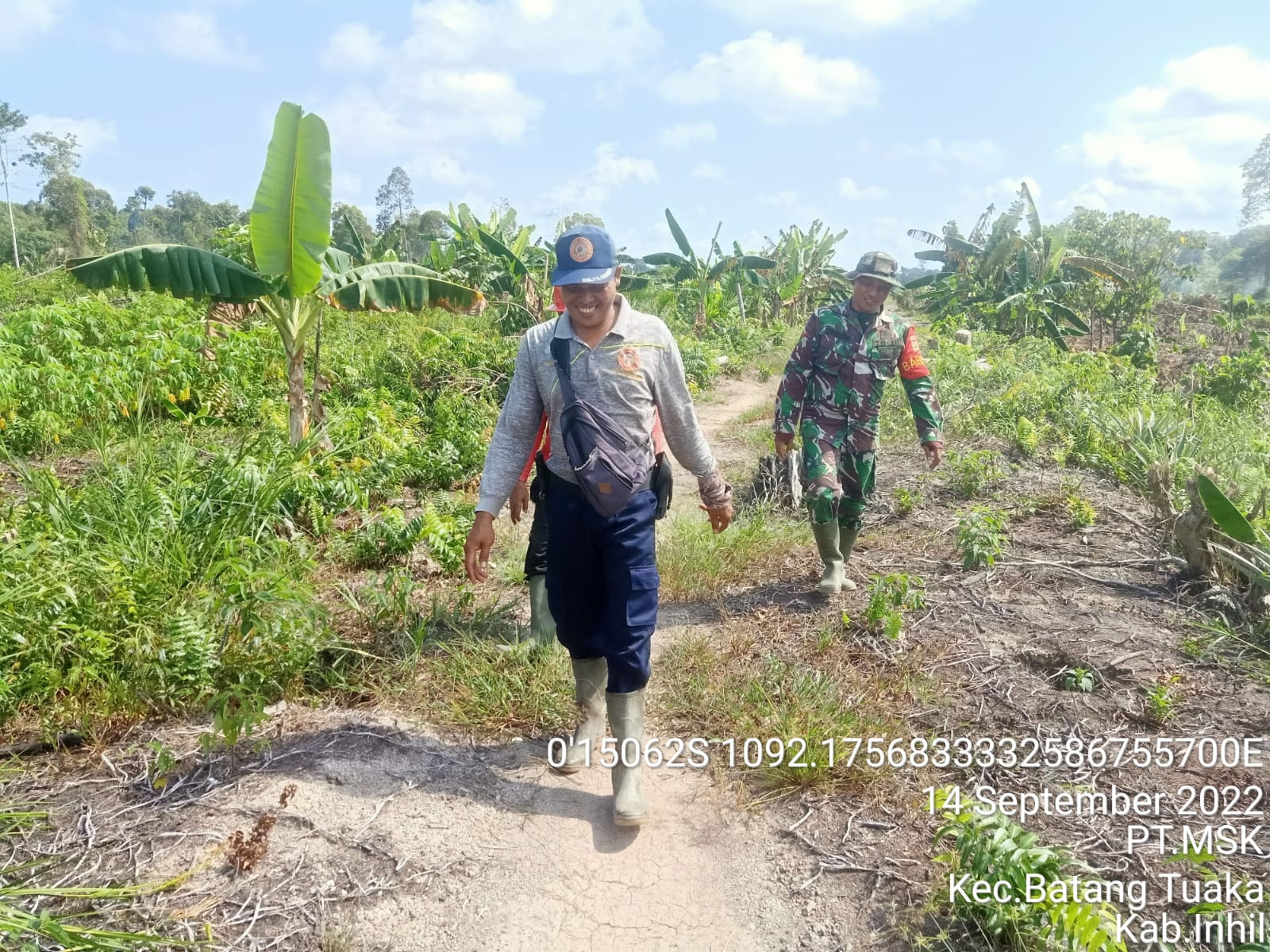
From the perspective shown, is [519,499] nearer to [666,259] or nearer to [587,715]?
[587,715]

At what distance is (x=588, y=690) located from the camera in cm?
307

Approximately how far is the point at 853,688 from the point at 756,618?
2.84 feet

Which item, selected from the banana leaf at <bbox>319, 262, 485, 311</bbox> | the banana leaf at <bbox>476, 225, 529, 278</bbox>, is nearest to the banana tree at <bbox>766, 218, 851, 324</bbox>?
the banana leaf at <bbox>476, 225, 529, 278</bbox>

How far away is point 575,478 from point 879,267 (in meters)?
2.33

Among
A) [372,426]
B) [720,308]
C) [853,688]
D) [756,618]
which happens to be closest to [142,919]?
[853,688]

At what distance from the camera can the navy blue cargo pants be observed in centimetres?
269

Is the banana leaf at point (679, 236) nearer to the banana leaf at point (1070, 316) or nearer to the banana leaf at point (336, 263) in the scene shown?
the banana leaf at point (1070, 316)

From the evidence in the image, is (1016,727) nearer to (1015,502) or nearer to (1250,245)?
(1015,502)

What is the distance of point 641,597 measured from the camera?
8.85 ft

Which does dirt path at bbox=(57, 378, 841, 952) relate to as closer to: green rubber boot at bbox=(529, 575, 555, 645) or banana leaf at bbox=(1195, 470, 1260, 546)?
green rubber boot at bbox=(529, 575, 555, 645)

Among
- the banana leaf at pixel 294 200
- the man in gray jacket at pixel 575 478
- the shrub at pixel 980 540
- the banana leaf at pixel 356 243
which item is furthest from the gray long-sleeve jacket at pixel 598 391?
the banana leaf at pixel 356 243

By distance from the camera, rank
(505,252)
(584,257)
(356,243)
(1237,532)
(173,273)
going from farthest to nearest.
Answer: (356,243)
(505,252)
(173,273)
(1237,532)
(584,257)

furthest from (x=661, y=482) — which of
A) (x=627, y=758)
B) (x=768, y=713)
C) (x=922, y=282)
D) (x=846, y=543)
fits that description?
(x=922, y=282)

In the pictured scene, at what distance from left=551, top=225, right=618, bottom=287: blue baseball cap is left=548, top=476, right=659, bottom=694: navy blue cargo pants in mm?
685
